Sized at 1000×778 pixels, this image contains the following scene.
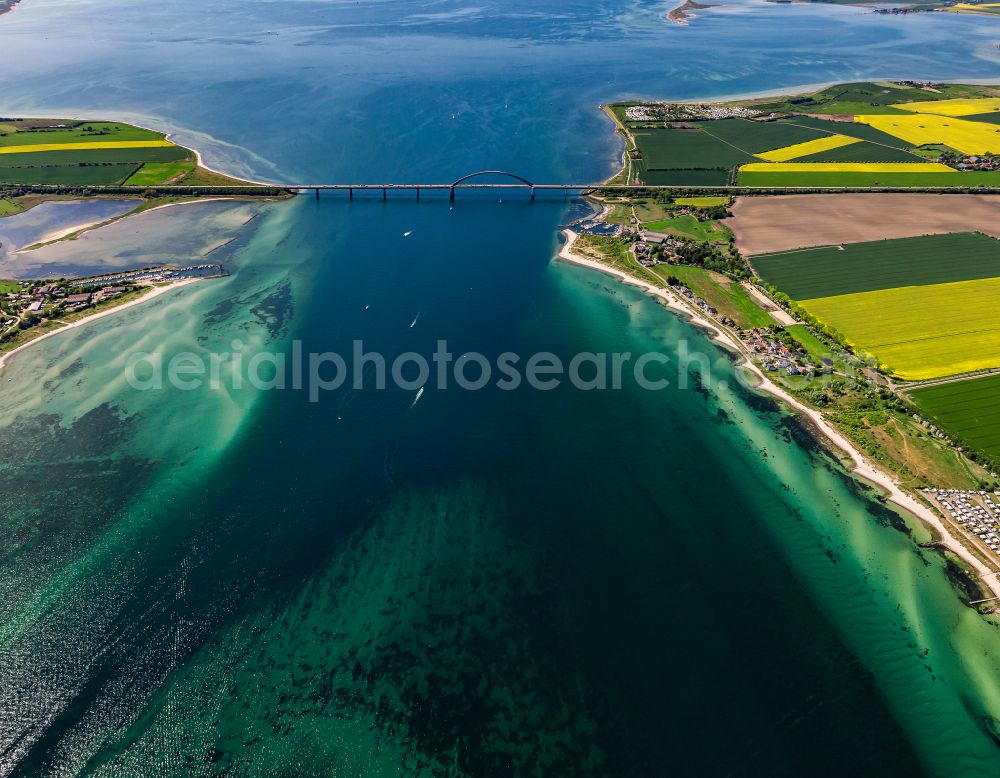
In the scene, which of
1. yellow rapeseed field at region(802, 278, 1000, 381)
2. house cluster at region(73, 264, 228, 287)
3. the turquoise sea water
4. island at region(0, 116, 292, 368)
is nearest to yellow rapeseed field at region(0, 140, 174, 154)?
island at region(0, 116, 292, 368)

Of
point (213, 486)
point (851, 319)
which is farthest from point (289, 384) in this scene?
point (851, 319)

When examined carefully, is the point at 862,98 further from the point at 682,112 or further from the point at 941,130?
the point at 682,112

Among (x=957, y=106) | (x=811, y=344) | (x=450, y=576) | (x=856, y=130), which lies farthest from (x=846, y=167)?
(x=450, y=576)

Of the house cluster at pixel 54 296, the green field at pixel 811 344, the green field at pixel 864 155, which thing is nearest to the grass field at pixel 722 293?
the green field at pixel 811 344

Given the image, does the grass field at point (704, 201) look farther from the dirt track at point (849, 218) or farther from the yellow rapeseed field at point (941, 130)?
the yellow rapeseed field at point (941, 130)

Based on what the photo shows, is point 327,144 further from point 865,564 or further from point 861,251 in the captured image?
point 865,564

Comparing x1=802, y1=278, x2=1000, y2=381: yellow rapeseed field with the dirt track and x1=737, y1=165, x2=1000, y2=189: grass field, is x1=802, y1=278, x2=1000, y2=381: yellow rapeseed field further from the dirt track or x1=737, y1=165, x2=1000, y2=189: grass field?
x1=737, y1=165, x2=1000, y2=189: grass field
